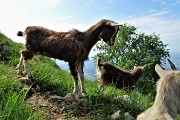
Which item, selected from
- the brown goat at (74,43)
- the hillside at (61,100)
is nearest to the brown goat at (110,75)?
the hillside at (61,100)

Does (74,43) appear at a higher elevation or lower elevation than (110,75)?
higher

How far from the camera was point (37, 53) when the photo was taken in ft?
37.0

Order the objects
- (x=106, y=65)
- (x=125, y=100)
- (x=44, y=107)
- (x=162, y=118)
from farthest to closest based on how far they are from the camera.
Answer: (x=106, y=65) → (x=125, y=100) → (x=44, y=107) → (x=162, y=118)

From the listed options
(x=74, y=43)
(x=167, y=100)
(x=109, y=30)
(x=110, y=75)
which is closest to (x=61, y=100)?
(x=74, y=43)

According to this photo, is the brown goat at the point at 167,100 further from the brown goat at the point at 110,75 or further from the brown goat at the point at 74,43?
the brown goat at the point at 110,75

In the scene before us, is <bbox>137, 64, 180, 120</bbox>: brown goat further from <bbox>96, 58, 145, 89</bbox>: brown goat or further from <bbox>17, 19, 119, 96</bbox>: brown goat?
<bbox>96, 58, 145, 89</bbox>: brown goat

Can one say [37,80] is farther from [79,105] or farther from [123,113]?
[123,113]

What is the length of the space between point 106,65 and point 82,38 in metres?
A: 4.87

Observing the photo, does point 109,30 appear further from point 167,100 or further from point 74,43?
point 167,100

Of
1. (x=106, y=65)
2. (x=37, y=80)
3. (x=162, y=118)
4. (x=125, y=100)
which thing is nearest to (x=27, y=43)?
(x=37, y=80)

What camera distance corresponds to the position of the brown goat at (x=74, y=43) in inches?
421

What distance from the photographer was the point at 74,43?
10695 mm

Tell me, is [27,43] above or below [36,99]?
above

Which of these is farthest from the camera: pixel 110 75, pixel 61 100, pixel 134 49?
pixel 134 49
